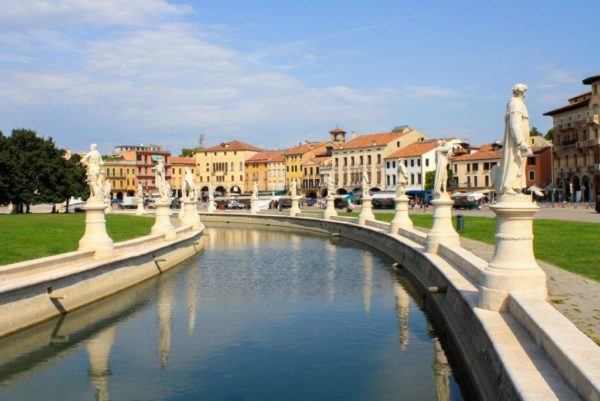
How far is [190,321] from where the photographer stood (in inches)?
668

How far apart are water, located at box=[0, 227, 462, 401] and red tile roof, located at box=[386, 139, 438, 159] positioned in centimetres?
8213

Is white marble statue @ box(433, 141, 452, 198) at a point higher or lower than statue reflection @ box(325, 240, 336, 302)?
higher

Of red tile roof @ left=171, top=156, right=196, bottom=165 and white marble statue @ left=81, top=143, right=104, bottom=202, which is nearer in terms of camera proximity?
white marble statue @ left=81, top=143, right=104, bottom=202

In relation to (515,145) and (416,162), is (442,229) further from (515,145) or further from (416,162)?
(416,162)

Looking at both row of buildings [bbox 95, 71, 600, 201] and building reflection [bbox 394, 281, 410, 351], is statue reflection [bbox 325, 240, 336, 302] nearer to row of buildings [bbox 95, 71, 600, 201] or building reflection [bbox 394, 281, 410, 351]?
building reflection [bbox 394, 281, 410, 351]

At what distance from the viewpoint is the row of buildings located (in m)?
84.2

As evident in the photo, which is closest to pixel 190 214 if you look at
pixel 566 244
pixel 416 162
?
pixel 566 244

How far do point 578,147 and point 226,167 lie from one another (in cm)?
8146

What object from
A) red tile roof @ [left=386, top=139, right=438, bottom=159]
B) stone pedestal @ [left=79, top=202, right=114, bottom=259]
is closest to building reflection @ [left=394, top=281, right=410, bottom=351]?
stone pedestal @ [left=79, top=202, right=114, bottom=259]

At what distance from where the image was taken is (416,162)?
10419cm

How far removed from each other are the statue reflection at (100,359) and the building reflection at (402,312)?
623 cm

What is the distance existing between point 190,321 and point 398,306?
6075mm

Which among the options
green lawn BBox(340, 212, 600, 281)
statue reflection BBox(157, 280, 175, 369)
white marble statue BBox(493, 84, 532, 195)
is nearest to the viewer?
white marble statue BBox(493, 84, 532, 195)

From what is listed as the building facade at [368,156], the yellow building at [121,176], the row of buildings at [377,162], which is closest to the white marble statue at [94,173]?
the row of buildings at [377,162]
